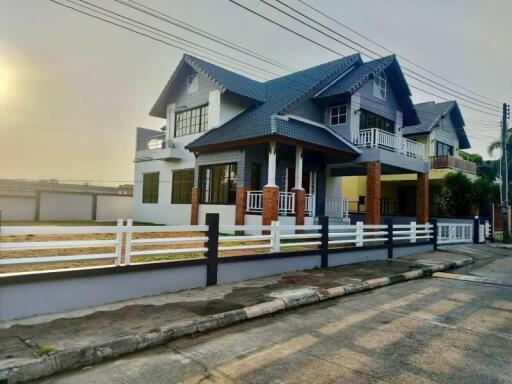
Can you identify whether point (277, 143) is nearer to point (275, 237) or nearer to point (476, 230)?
point (275, 237)

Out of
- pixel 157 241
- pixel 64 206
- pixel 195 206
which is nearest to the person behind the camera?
pixel 157 241

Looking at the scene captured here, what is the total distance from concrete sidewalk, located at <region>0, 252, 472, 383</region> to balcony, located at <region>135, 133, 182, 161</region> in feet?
42.7

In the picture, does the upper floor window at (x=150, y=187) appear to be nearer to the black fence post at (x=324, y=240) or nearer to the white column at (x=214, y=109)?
the white column at (x=214, y=109)

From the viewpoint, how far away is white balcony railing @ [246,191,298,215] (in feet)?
52.7

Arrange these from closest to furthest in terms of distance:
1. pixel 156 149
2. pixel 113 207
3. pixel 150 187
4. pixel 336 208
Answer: pixel 336 208 < pixel 156 149 < pixel 150 187 < pixel 113 207

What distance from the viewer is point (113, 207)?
27.3 m

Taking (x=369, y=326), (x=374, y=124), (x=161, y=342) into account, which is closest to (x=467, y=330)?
(x=369, y=326)

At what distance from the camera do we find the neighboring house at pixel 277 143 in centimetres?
1614

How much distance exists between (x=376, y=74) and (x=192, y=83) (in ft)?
32.3

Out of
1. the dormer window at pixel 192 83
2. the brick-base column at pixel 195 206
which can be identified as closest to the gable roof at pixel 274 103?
the brick-base column at pixel 195 206

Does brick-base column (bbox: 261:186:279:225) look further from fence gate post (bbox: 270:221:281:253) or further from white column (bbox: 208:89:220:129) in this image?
white column (bbox: 208:89:220:129)

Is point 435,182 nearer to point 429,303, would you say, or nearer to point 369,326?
point 429,303

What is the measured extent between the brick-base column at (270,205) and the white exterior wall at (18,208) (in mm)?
16851

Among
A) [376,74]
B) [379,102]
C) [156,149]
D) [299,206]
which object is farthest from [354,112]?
[156,149]
